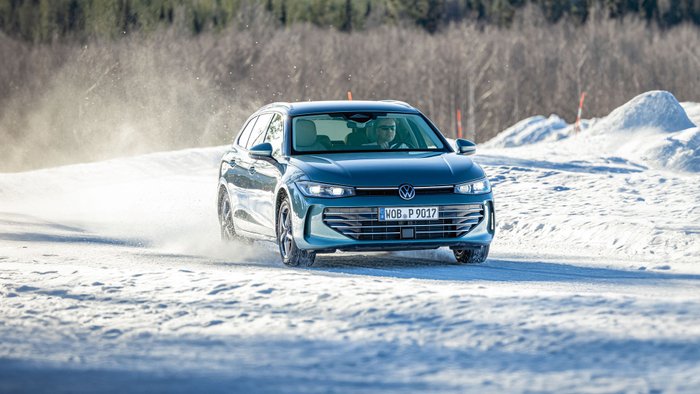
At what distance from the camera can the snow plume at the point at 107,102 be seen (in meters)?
75.7

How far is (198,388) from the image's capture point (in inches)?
262

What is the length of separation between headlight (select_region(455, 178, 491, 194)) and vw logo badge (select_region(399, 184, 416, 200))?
17.3 inches

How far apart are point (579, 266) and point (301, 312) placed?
4421 millimetres

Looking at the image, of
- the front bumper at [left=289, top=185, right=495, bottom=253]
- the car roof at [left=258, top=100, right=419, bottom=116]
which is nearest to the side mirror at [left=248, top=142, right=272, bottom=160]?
the car roof at [left=258, top=100, right=419, bottom=116]

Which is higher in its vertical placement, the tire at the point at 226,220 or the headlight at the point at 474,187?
the headlight at the point at 474,187

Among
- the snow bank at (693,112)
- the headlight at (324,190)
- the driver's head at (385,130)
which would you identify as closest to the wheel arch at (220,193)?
the driver's head at (385,130)

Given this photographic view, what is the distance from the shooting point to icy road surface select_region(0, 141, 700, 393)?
6921 millimetres

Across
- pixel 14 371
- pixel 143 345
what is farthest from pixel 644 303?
pixel 14 371

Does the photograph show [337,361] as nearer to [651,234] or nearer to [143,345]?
[143,345]

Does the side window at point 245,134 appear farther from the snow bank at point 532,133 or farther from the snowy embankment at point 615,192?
the snow bank at point 532,133

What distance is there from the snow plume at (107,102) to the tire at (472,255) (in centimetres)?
5352

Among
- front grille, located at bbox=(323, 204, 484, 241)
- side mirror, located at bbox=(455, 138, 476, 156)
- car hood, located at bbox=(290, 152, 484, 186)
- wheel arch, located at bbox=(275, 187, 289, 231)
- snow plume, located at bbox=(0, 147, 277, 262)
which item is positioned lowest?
snow plume, located at bbox=(0, 147, 277, 262)

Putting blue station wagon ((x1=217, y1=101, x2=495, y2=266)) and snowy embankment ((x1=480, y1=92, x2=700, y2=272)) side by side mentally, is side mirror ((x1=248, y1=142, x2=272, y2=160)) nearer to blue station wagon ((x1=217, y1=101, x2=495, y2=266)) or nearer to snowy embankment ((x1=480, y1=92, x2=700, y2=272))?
blue station wagon ((x1=217, y1=101, x2=495, y2=266))

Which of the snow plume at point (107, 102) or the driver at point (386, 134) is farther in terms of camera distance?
the snow plume at point (107, 102)
